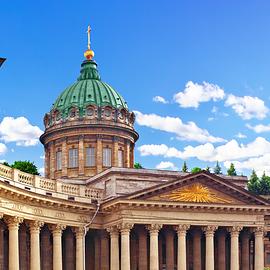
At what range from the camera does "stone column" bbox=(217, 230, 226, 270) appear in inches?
3014

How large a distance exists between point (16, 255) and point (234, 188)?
2403 cm

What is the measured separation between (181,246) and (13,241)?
18.9m

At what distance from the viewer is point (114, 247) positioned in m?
71.9

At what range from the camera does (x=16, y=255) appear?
195 ft

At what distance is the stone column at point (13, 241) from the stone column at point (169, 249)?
18.8 metres

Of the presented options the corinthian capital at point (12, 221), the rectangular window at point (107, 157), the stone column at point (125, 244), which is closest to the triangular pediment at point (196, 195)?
the stone column at point (125, 244)

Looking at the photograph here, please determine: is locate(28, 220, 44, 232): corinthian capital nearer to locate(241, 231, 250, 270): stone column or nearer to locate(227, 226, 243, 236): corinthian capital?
locate(227, 226, 243, 236): corinthian capital

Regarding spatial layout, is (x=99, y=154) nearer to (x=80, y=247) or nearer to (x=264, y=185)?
(x=80, y=247)

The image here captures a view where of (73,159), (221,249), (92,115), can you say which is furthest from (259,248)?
(92,115)

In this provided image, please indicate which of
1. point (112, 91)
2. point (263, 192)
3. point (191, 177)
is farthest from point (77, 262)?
point (263, 192)

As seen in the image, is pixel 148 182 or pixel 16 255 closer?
pixel 16 255

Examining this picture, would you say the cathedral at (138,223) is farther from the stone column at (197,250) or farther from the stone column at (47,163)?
the stone column at (47,163)

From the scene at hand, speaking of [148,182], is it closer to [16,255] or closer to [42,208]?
[42,208]

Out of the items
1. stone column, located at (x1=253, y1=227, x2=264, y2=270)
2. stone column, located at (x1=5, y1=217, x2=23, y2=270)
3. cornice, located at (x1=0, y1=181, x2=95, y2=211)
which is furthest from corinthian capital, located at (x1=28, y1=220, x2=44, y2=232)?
stone column, located at (x1=253, y1=227, x2=264, y2=270)
